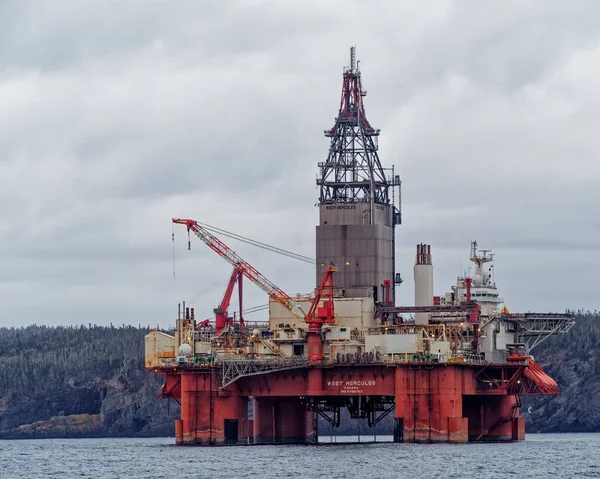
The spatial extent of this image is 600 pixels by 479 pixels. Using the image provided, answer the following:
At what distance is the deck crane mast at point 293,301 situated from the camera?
128m

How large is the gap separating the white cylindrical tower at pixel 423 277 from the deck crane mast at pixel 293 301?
7283mm

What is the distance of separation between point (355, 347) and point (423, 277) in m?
10.8

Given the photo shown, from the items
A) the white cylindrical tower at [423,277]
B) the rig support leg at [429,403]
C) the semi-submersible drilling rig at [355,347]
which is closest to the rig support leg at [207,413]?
the semi-submersible drilling rig at [355,347]

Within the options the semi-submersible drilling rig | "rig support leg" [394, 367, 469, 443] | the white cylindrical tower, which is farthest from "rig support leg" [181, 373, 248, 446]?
the white cylindrical tower

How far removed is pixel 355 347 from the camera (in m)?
130

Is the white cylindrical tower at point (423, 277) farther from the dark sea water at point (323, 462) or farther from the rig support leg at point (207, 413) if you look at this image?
the rig support leg at point (207, 413)

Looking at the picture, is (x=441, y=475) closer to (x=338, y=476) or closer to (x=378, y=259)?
(x=338, y=476)

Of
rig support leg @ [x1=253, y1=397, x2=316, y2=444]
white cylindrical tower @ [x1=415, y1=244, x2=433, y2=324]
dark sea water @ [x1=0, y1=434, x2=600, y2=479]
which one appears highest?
white cylindrical tower @ [x1=415, y1=244, x2=433, y2=324]

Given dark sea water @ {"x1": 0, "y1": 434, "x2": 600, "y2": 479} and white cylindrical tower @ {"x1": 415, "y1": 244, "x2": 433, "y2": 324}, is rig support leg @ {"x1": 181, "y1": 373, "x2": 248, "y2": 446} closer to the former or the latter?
dark sea water @ {"x1": 0, "y1": 434, "x2": 600, "y2": 479}

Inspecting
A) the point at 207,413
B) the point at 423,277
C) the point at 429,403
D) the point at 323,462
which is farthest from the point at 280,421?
the point at 323,462

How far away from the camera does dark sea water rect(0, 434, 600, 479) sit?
105875 mm

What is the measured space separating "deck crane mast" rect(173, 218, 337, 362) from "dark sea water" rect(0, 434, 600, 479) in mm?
8350

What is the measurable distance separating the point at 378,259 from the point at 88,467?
102ft

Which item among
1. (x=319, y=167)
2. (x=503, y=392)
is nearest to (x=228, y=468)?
(x=503, y=392)
